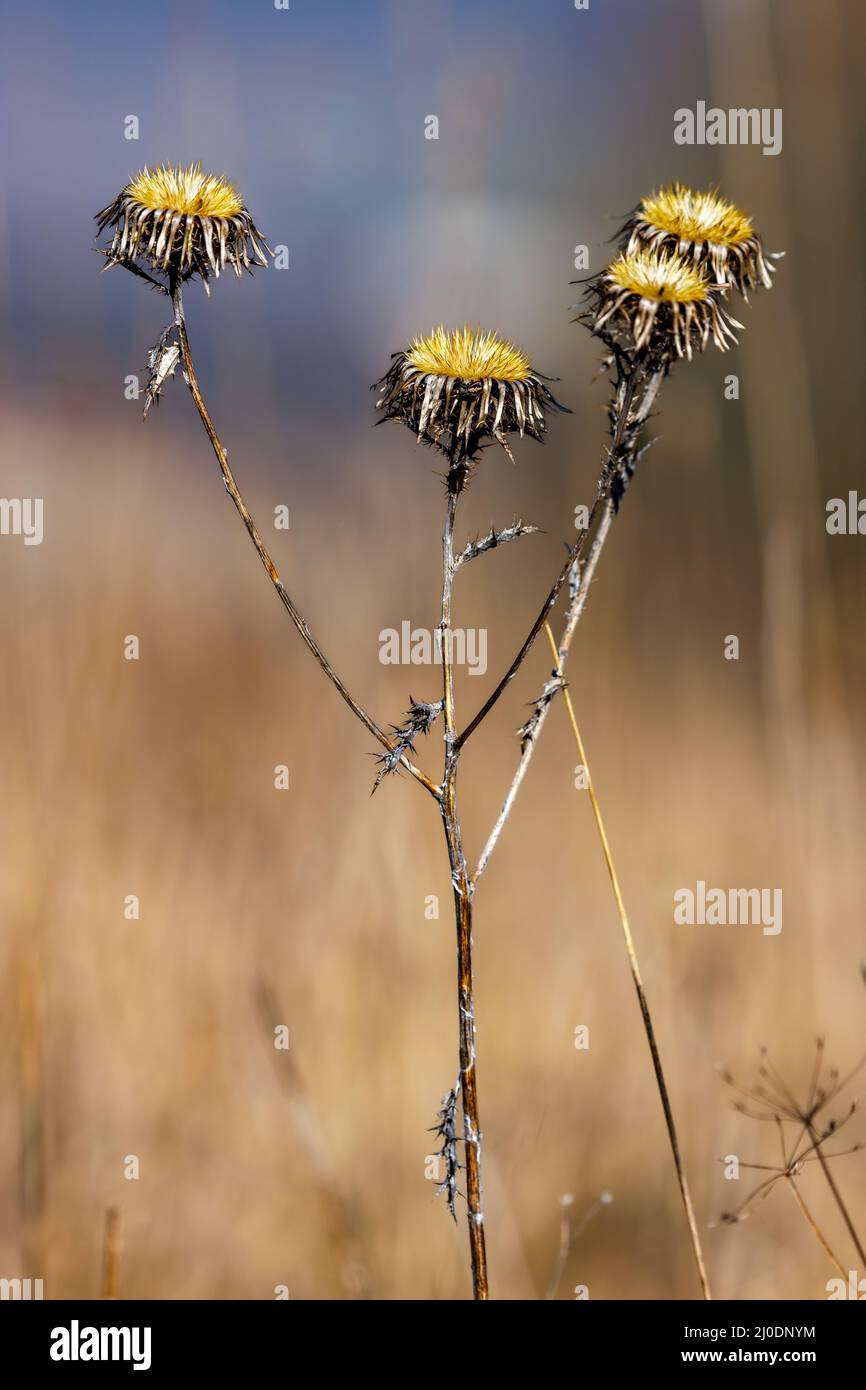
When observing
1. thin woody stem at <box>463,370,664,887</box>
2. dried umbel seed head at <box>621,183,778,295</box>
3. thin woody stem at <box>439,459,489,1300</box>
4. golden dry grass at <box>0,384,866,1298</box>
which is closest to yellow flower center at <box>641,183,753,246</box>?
dried umbel seed head at <box>621,183,778,295</box>

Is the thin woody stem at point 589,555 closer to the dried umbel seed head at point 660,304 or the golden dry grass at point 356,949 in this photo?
the dried umbel seed head at point 660,304

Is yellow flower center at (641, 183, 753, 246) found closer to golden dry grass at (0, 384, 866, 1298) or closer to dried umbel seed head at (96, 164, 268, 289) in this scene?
dried umbel seed head at (96, 164, 268, 289)

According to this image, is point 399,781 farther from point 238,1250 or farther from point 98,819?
point 238,1250

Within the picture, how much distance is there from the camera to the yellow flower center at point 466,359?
4.41 feet

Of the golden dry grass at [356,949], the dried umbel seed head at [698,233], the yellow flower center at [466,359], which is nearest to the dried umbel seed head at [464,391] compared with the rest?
the yellow flower center at [466,359]

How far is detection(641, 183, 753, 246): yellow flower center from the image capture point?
1339 mm

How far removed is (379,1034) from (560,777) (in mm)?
1966

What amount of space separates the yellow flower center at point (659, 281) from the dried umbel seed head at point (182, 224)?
0.50 m

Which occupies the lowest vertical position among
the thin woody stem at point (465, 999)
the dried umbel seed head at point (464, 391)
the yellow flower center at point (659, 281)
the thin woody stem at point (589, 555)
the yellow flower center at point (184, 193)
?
the thin woody stem at point (465, 999)

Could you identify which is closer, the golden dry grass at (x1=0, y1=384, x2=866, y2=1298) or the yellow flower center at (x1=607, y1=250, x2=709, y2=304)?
the yellow flower center at (x1=607, y1=250, x2=709, y2=304)

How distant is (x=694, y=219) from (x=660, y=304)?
0.16m

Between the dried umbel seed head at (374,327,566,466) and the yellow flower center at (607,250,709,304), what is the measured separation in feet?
0.56

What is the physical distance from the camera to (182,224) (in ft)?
4.50

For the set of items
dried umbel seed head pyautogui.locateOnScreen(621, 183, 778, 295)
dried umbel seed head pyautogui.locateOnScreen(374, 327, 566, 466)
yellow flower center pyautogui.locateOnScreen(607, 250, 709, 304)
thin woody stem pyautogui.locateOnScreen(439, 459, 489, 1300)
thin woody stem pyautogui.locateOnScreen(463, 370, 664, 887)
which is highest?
dried umbel seed head pyautogui.locateOnScreen(621, 183, 778, 295)
